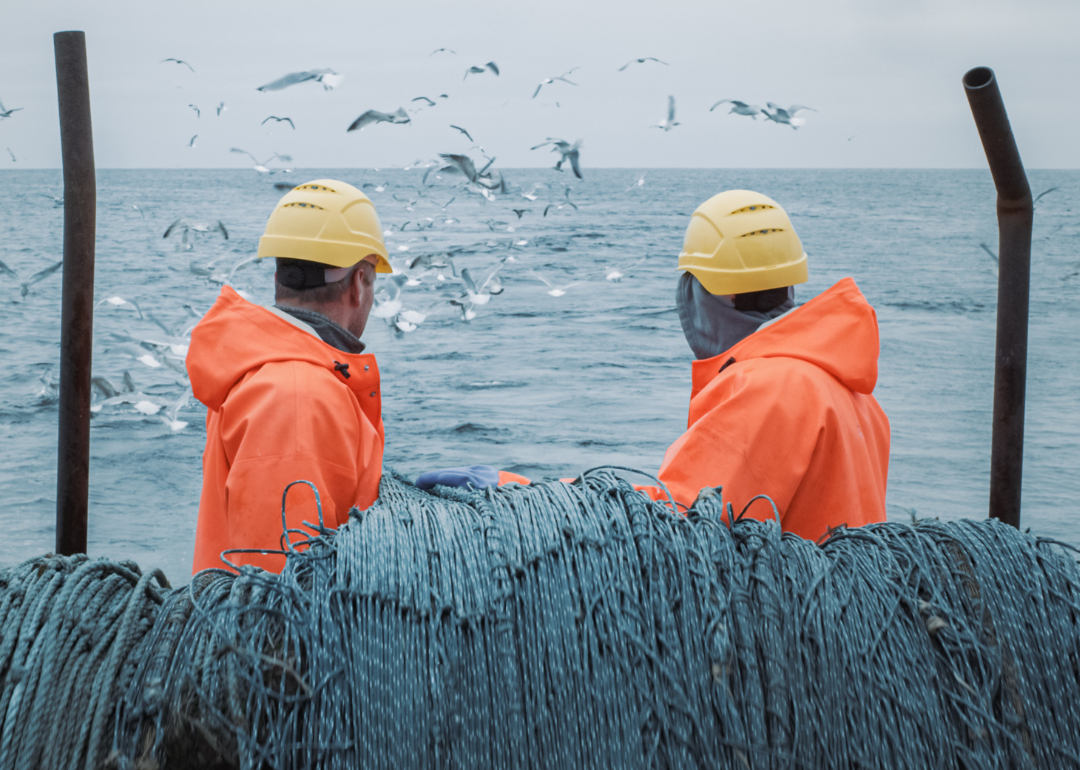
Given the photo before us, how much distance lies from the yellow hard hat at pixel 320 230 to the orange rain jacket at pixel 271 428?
0.25m

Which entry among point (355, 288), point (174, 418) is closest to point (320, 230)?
point (355, 288)

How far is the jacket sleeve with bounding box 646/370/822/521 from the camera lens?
6.87ft

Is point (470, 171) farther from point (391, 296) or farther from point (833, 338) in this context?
point (833, 338)

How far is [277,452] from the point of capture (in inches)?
A: 85.4

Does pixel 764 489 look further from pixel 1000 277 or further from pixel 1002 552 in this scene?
pixel 1000 277

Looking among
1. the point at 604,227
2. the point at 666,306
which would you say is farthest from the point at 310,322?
the point at 604,227

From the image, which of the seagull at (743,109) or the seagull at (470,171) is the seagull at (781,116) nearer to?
the seagull at (743,109)

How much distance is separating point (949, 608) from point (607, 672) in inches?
24.5

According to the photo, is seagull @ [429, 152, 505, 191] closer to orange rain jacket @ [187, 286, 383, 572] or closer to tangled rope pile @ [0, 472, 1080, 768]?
orange rain jacket @ [187, 286, 383, 572]

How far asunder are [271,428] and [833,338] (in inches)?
55.9

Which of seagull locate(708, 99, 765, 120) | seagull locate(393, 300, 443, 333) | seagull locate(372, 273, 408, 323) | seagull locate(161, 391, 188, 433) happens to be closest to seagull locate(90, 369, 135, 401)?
seagull locate(161, 391, 188, 433)

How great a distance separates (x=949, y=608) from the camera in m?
1.55

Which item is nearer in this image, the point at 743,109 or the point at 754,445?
the point at 754,445

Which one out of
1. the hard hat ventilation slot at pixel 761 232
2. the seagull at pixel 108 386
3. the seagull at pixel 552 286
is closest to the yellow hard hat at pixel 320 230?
the hard hat ventilation slot at pixel 761 232
